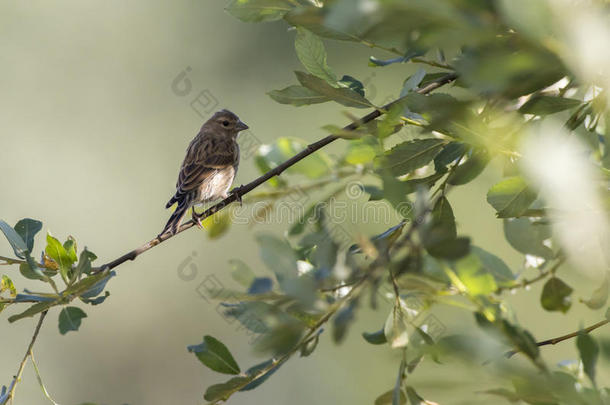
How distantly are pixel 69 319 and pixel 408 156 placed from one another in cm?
95

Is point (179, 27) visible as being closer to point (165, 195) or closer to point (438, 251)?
point (165, 195)

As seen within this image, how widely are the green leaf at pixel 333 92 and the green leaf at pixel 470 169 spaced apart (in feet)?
0.83

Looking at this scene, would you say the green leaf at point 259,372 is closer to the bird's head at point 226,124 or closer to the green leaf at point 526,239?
the green leaf at point 526,239

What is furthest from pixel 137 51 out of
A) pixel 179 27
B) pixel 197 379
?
pixel 197 379

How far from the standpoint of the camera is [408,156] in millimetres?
1428

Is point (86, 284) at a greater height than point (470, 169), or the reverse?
point (86, 284)

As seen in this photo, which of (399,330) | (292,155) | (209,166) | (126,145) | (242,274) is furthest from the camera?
(126,145)

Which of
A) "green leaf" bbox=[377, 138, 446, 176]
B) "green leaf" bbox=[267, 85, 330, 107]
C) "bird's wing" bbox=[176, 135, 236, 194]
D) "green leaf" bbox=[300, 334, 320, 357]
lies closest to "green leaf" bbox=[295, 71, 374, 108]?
"green leaf" bbox=[267, 85, 330, 107]

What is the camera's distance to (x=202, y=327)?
9.74 metres

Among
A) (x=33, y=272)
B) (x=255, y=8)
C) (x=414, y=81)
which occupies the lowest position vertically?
(x=414, y=81)

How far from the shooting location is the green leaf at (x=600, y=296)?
4.48 feet

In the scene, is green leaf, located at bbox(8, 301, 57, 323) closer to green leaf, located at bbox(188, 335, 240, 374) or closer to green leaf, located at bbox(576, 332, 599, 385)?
green leaf, located at bbox(188, 335, 240, 374)

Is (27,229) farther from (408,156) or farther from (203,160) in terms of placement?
(203,160)

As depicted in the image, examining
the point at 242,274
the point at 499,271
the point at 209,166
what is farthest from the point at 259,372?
the point at 209,166
